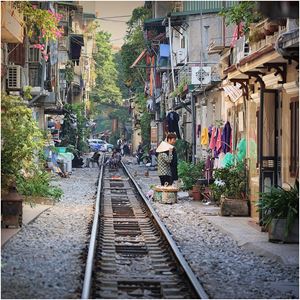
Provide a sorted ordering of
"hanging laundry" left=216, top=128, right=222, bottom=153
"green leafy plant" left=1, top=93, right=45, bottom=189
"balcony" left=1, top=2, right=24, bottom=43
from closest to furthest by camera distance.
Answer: "green leafy plant" left=1, top=93, right=45, bottom=189 < "balcony" left=1, top=2, right=24, bottom=43 < "hanging laundry" left=216, top=128, right=222, bottom=153

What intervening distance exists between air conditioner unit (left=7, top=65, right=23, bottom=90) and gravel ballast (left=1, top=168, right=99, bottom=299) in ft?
19.1

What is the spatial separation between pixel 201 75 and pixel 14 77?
7509 mm

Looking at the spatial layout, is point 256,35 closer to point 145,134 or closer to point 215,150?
point 215,150

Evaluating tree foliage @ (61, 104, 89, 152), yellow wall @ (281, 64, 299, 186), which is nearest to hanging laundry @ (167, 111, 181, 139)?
tree foliage @ (61, 104, 89, 152)

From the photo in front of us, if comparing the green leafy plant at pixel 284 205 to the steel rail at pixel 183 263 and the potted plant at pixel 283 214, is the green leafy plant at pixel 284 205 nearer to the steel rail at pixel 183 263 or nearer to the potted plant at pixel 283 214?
the potted plant at pixel 283 214

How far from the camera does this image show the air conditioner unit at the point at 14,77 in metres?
27.3

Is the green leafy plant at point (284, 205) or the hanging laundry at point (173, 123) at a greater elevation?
the hanging laundry at point (173, 123)

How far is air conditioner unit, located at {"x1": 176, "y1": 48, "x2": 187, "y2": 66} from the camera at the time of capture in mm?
45447

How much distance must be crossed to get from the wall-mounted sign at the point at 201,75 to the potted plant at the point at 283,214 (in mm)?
17002

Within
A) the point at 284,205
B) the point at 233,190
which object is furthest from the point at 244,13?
the point at 284,205

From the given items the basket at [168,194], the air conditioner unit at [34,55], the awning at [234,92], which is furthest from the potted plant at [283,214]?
the air conditioner unit at [34,55]

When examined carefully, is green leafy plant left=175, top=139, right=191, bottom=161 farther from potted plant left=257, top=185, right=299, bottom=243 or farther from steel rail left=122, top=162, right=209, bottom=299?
potted plant left=257, top=185, right=299, bottom=243

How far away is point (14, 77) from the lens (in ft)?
90.1

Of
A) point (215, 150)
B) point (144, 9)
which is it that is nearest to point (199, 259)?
point (215, 150)
